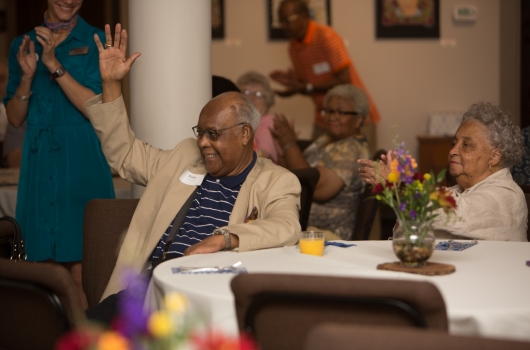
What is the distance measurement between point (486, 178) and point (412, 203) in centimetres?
91

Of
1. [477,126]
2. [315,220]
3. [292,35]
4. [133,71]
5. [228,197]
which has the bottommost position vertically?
[315,220]

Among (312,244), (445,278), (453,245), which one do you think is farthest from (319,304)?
(453,245)

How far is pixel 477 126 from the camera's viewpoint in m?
2.83

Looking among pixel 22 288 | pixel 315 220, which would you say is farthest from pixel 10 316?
pixel 315 220

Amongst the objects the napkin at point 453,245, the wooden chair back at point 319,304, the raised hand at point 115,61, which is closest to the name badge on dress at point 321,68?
the raised hand at point 115,61

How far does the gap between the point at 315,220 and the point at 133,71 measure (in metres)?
1.34

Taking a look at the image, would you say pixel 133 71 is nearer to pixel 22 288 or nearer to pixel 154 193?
pixel 154 193

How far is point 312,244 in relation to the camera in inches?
91.7

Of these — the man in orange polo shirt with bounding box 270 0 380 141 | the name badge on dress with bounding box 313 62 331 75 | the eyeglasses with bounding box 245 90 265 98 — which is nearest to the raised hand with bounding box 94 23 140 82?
the eyeglasses with bounding box 245 90 265 98

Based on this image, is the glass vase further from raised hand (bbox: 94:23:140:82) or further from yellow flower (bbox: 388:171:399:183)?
raised hand (bbox: 94:23:140:82)

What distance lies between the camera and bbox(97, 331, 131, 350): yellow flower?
33.7 inches

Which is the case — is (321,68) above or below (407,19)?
below

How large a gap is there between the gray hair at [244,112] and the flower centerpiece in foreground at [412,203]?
97cm

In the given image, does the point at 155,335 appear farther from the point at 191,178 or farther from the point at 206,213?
the point at 191,178
